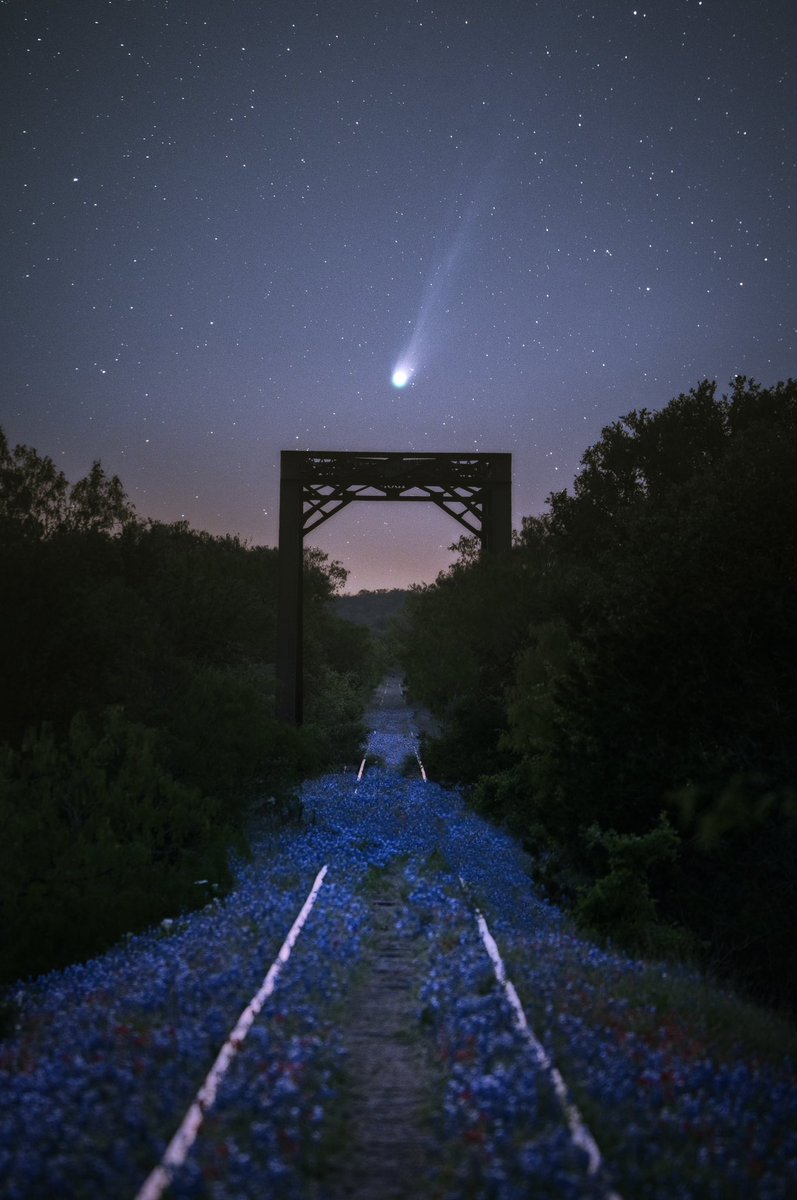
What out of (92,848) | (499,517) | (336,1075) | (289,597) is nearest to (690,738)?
(92,848)

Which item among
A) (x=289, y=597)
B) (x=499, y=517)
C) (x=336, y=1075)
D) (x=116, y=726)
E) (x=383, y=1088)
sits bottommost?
(x=383, y=1088)

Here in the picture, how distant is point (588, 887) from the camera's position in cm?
1449

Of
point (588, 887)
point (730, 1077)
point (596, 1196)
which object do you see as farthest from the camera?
point (588, 887)

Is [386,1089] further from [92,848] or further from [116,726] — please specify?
[116,726]

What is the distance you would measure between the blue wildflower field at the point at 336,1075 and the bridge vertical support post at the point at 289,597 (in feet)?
64.4

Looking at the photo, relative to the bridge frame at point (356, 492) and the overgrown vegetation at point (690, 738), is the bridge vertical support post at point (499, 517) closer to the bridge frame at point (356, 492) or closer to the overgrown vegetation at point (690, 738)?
the bridge frame at point (356, 492)

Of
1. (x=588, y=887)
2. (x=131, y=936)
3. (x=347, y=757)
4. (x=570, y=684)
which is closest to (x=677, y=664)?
(x=570, y=684)

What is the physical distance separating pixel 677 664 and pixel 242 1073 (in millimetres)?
10795

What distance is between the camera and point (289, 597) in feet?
104

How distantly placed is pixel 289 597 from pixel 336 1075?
25.5 meters

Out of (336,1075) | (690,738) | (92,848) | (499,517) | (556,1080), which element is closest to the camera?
(556,1080)

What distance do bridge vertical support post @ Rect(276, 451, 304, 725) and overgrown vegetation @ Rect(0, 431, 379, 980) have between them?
1373mm

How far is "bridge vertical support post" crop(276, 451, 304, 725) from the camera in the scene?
30.8 m

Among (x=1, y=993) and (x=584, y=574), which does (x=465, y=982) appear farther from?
(x=584, y=574)
